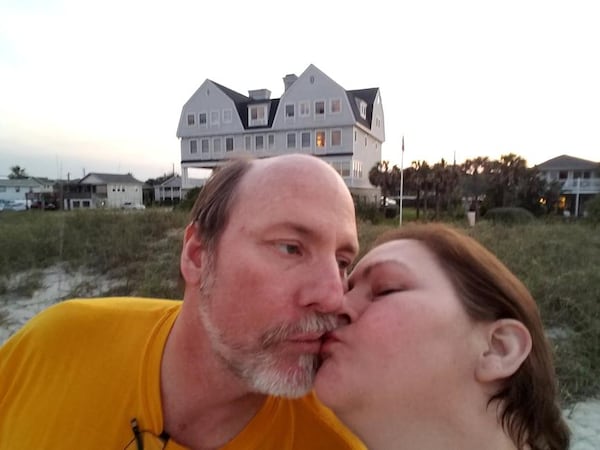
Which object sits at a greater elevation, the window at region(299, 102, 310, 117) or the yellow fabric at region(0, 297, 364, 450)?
the window at region(299, 102, 310, 117)

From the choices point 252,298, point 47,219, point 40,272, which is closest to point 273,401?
point 252,298

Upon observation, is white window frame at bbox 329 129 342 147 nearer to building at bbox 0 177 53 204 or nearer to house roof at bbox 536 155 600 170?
house roof at bbox 536 155 600 170

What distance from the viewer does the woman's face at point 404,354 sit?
3.68ft

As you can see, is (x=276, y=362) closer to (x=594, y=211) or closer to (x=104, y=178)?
(x=594, y=211)

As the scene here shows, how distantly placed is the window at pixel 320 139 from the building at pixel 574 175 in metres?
25.2

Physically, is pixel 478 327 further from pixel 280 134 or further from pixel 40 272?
pixel 280 134

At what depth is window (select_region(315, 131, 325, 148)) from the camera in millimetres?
29094

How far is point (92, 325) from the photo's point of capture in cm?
158

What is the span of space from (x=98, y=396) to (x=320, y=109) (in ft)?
95.6

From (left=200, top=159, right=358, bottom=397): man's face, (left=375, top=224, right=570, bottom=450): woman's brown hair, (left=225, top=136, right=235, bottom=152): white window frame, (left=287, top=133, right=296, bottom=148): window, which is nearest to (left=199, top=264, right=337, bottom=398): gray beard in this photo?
(left=200, top=159, right=358, bottom=397): man's face

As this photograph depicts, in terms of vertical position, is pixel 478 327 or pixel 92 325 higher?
pixel 478 327

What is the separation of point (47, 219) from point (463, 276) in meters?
12.5

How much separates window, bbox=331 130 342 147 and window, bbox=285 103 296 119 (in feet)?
11.1

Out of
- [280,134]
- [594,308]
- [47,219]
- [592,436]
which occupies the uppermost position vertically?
[280,134]
